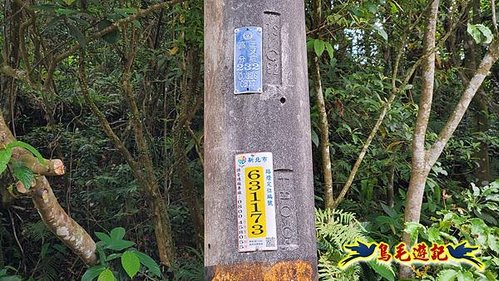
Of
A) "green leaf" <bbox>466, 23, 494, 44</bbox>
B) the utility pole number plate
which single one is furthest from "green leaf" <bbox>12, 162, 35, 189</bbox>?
"green leaf" <bbox>466, 23, 494, 44</bbox>

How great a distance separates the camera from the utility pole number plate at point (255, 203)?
114 cm

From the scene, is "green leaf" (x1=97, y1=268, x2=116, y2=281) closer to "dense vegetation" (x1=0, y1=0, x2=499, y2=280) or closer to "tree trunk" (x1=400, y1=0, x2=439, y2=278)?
"dense vegetation" (x1=0, y1=0, x2=499, y2=280)

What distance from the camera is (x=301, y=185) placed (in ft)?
3.89

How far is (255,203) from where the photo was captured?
1.14 m

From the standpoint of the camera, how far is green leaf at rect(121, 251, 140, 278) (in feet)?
6.88

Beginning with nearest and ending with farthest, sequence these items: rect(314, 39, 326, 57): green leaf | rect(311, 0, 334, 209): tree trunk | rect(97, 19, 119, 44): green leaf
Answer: rect(314, 39, 326, 57): green leaf
rect(97, 19, 119, 44): green leaf
rect(311, 0, 334, 209): tree trunk

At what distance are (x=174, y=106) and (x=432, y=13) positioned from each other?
1941 mm

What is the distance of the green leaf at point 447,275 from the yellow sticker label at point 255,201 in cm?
126

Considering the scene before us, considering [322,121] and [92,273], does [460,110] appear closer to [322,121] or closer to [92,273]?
[322,121]

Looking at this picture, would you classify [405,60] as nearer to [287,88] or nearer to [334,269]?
[334,269]

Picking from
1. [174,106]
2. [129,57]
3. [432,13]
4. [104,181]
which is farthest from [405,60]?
[104,181]

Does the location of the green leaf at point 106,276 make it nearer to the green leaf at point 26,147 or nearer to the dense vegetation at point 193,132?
the dense vegetation at point 193,132

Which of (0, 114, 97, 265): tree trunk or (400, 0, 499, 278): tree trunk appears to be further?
(400, 0, 499, 278): tree trunk

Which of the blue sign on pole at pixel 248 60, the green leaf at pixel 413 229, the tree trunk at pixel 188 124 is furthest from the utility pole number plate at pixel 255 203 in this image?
the tree trunk at pixel 188 124
